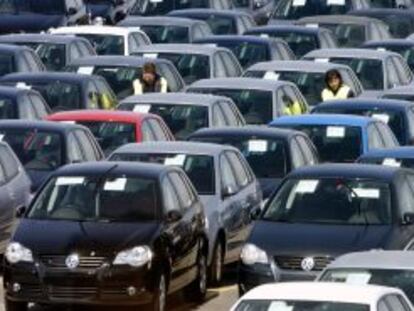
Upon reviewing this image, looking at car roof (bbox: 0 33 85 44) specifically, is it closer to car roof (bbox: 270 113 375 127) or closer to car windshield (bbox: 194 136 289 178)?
car roof (bbox: 270 113 375 127)

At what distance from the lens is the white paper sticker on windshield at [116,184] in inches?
952

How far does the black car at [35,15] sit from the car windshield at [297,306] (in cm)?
3250

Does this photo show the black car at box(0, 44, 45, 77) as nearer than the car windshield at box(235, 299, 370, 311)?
No

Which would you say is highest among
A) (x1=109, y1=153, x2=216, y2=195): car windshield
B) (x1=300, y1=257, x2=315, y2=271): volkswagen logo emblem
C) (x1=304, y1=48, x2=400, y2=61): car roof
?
(x1=300, y1=257, x2=315, y2=271): volkswagen logo emblem

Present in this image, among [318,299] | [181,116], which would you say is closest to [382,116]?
[181,116]

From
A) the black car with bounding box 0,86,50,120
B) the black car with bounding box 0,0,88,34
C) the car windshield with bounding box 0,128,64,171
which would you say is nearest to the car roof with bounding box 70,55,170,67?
the black car with bounding box 0,86,50,120

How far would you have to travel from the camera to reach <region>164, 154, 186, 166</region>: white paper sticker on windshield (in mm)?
26953

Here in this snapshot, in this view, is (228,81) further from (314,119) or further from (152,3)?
(152,3)

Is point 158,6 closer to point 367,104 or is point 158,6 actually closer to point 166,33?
point 166,33

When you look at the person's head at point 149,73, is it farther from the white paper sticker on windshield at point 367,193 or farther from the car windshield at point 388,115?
the white paper sticker on windshield at point 367,193

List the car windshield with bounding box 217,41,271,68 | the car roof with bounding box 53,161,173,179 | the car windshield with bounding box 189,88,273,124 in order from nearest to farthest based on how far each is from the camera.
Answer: the car roof with bounding box 53,161,173,179, the car windshield with bounding box 189,88,273,124, the car windshield with bounding box 217,41,271,68

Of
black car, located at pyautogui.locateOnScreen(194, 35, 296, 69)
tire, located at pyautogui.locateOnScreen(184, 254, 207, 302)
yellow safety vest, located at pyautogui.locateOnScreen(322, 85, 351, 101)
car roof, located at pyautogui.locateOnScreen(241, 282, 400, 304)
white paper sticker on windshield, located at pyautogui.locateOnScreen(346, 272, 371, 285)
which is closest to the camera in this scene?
car roof, located at pyautogui.locateOnScreen(241, 282, 400, 304)

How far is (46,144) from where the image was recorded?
28.3m

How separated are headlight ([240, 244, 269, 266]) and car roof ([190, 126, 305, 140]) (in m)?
6.29
